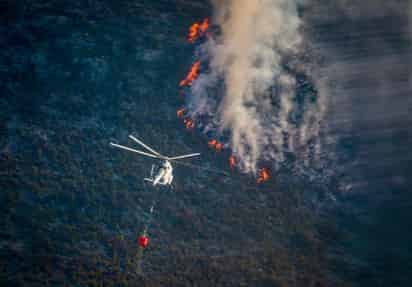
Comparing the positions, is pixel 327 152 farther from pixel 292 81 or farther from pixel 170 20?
pixel 170 20

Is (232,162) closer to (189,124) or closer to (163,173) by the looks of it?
(189,124)

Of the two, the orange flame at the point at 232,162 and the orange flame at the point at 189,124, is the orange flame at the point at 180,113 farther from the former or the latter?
the orange flame at the point at 232,162

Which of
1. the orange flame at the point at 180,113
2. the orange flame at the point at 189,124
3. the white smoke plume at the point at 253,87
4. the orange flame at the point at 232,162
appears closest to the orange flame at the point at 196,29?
the white smoke plume at the point at 253,87

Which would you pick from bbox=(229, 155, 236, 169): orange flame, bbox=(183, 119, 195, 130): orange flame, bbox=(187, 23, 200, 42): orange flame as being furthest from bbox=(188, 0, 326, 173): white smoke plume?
bbox=(187, 23, 200, 42): orange flame

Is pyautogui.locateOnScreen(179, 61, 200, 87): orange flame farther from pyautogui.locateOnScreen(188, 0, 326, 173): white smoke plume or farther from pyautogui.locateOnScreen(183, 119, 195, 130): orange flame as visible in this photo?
pyautogui.locateOnScreen(183, 119, 195, 130): orange flame

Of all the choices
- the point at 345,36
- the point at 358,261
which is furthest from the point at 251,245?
the point at 345,36

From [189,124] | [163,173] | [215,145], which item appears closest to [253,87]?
[215,145]
